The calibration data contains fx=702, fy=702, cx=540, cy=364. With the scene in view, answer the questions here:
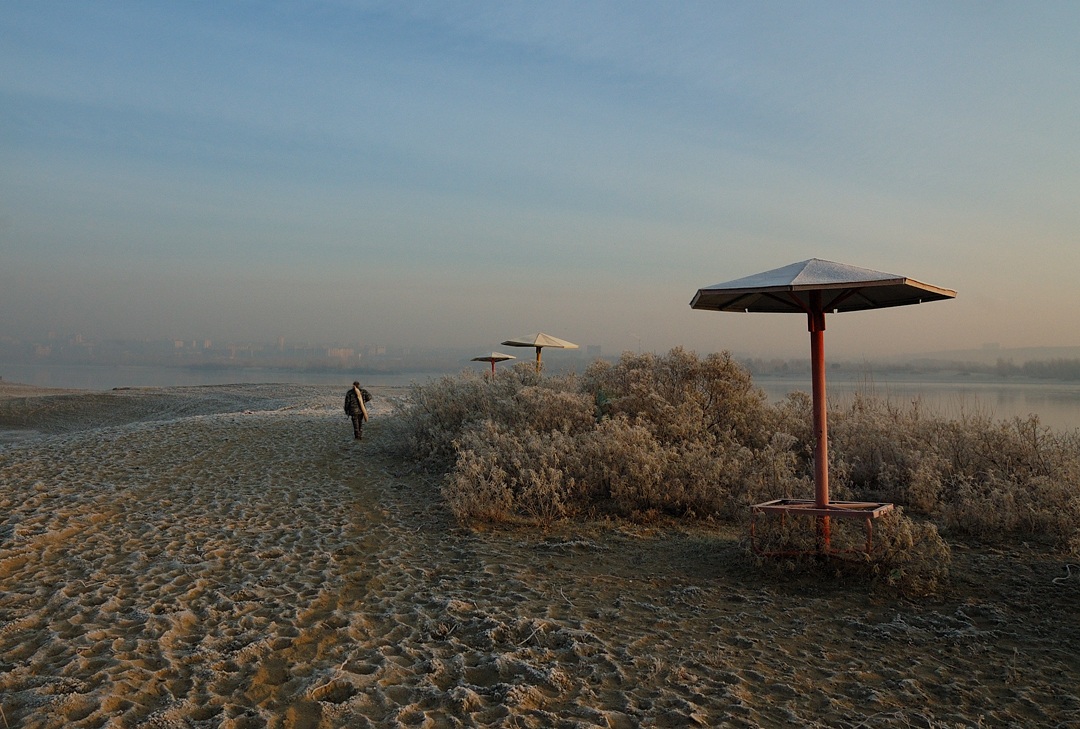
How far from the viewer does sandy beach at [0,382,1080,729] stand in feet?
12.4

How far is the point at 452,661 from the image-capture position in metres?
4.34

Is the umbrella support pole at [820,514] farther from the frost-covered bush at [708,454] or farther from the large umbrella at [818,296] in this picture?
the frost-covered bush at [708,454]

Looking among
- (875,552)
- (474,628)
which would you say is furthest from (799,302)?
(474,628)

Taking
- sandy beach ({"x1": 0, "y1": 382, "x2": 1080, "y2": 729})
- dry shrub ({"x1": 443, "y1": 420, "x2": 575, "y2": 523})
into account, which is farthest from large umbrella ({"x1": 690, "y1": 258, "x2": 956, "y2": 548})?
dry shrub ({"x1": 443, "y1": 420, "x2": 575, "y2": 523})

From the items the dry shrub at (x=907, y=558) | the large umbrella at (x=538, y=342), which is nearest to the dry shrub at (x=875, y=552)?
the dry shrub at (x=907, y=558)

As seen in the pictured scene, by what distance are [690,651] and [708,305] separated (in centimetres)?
325

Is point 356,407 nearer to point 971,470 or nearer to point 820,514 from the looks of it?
point 820,514

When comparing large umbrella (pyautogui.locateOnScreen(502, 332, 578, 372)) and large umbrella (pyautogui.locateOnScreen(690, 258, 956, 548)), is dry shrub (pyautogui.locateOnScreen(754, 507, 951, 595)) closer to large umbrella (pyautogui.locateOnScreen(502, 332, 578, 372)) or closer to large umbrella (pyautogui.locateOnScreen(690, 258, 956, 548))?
large umbrella (pyautogui.locateOnScreen(690, 258, 956, 548))

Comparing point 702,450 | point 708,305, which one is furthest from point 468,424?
point 708,305

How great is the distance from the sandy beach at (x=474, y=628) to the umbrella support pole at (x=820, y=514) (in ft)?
0.82

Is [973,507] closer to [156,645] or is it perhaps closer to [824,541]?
[824,541]

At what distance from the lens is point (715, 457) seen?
9289 mm

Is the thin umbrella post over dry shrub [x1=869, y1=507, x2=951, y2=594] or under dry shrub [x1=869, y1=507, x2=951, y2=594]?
over

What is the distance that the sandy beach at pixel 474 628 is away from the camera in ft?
12.4
